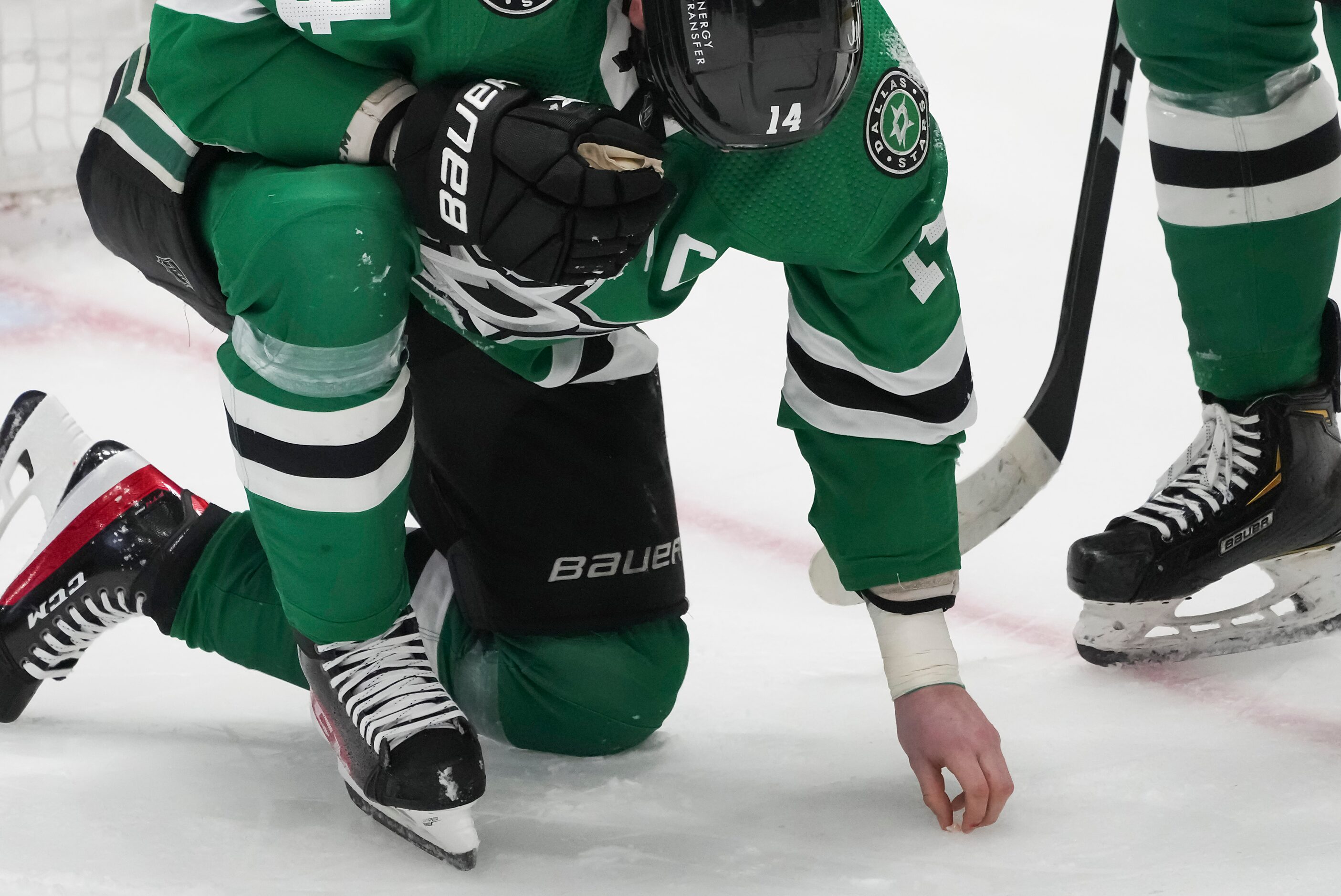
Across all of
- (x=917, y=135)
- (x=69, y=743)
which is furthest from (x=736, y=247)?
(x=69, y=743)

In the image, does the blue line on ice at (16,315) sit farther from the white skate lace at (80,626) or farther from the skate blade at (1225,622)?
the skate blade at (1225,622)

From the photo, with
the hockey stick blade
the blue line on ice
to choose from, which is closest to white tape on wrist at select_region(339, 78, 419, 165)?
the hockey stick blade

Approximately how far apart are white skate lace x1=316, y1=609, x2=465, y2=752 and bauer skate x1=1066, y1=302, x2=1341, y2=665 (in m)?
0.64

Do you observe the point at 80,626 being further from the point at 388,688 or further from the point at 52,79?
the point at 52,79

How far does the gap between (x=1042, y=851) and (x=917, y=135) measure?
1.64ft

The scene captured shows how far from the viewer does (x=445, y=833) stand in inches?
41.4

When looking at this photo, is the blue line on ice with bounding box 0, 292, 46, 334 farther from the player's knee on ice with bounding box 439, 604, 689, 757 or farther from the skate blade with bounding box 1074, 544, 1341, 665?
the skate blade with bounding box 1074, 544, 1341, 665

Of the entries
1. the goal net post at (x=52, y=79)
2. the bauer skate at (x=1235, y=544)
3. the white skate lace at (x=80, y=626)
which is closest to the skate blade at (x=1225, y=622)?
the bauer skate at (x=1235, y=544)

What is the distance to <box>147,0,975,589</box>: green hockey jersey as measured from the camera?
0.99m

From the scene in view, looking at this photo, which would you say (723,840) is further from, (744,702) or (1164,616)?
(1164,616)

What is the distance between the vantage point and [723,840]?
1.11 metres

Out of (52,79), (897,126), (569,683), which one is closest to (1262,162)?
(897,126)

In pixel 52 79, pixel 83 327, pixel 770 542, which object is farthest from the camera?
pixel 52 79

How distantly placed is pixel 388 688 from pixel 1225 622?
2.66 feet
